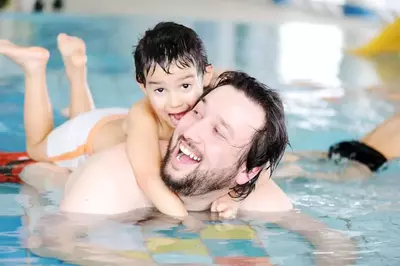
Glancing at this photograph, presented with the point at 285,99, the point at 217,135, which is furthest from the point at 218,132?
the point at 285,99

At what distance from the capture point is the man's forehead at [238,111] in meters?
2.06

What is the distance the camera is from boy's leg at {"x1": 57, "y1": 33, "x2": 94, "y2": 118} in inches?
112

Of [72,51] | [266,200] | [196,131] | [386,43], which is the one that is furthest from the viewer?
[386,43]

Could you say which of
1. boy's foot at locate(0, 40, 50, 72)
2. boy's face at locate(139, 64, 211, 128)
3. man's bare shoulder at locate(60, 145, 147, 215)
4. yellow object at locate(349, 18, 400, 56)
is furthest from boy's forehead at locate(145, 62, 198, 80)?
yellow object at locate(349, 18, 400, 56)

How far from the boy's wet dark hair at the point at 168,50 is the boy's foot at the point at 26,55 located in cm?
61

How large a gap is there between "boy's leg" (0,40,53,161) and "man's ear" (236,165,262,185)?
0.85 metres

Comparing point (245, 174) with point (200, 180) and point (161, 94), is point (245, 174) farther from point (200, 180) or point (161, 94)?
point (161, 94)

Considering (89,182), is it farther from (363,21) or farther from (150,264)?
(363,21)

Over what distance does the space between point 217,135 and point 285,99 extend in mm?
2245

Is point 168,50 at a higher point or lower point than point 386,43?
higher

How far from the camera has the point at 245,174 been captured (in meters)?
2.12

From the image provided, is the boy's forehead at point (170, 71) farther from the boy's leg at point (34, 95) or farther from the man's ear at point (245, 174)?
the boy's leg at point (34, 95)

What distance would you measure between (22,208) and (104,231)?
0.34 m

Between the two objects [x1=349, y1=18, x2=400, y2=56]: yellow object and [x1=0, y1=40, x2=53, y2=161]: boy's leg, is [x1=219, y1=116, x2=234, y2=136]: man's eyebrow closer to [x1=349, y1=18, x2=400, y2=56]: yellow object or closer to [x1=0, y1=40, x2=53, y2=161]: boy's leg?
[x1=0, y1=40, x2=53, y2=161]: boy's leg
